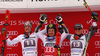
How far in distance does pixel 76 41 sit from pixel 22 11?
4.62 feet

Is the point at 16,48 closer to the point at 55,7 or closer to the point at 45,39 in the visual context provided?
the point at 45,39

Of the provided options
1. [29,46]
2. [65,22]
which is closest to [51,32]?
[29,46]

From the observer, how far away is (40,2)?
2.71m

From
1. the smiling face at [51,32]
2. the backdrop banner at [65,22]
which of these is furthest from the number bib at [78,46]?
the backdrop banner at [65,22]

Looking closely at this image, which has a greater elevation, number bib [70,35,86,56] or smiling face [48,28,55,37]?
smiling face [48,28,55,37]

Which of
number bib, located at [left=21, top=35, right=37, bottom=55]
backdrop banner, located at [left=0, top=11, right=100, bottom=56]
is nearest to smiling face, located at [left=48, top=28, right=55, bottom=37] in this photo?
number bib, located at [left=21, top=35, right=37, bottom=55]

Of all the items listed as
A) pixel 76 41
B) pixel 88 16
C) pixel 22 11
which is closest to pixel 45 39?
pixel 76 41

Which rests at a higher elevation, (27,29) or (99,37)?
(27,29)

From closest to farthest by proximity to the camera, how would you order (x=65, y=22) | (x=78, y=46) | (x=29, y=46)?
(x=78, y=46) → (x=29, y=46) → (x=65, y=22)

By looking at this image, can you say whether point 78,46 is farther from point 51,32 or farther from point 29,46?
point 29,46

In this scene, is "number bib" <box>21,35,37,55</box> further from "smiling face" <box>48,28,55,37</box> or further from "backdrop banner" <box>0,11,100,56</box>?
"backdrop banner" <box>0,11,100,56</box>

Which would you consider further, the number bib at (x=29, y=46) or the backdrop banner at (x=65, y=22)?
the backdrop banner at (x=65, y=22)

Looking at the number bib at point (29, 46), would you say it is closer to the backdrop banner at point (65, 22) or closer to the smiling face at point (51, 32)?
the smiling face at point (51, 32)

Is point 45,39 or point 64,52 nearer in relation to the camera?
point 45,39
